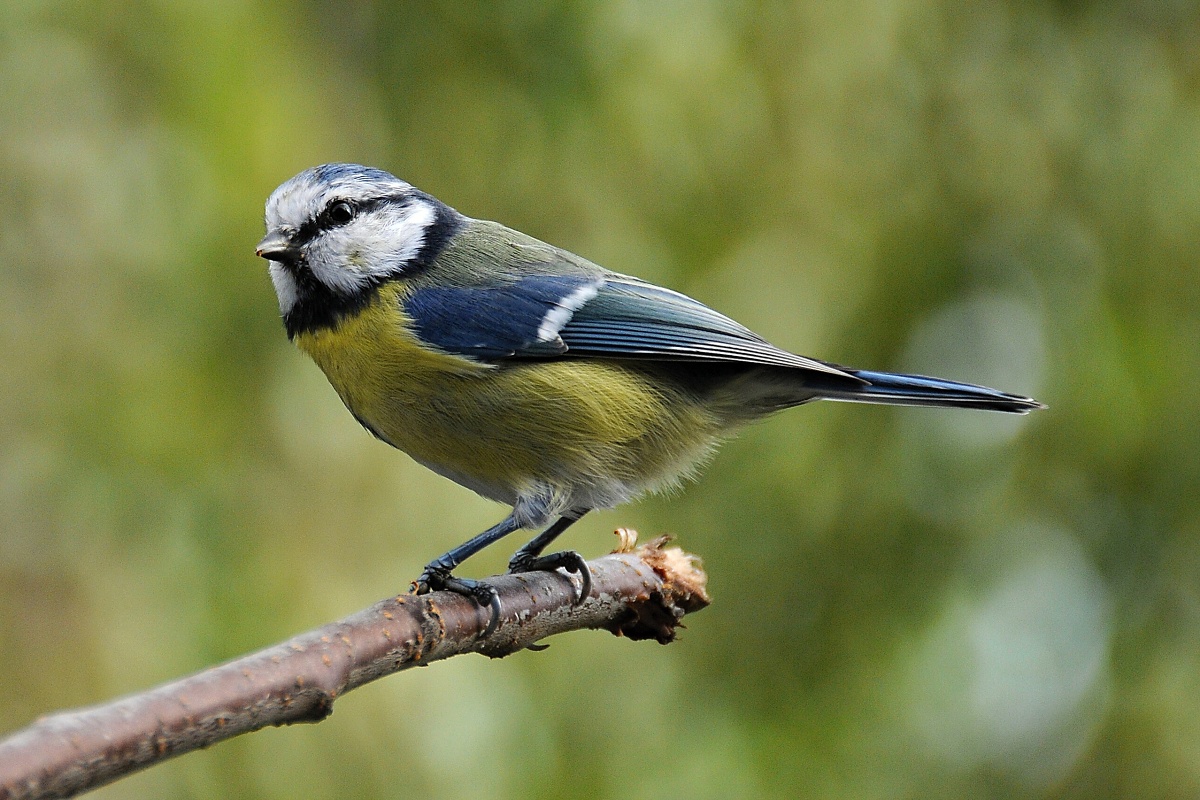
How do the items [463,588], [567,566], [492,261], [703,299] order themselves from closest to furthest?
[463,588] < [567,566] < [492,261] < [703,299]

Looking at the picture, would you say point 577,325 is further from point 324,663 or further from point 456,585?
point 324,663

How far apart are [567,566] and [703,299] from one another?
4.10 feet

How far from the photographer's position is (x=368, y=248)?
6.13 feet

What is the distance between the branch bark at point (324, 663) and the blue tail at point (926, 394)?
41 centimetres

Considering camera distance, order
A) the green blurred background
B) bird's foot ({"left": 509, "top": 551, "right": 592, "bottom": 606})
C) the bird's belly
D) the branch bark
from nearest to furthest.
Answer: the branch bark
bird's foot ({"left": 509, "top": 551, "right": 592, "bottom": 606})
the bird's belly
the green blurred background

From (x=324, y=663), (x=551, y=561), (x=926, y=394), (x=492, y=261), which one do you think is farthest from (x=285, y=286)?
(x=926, y=394)

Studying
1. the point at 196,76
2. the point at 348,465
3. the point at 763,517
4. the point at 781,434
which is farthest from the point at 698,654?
the point at 196,76

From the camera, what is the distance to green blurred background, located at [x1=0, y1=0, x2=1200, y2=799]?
2459 mm

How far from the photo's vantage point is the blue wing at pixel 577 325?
1.81 meters

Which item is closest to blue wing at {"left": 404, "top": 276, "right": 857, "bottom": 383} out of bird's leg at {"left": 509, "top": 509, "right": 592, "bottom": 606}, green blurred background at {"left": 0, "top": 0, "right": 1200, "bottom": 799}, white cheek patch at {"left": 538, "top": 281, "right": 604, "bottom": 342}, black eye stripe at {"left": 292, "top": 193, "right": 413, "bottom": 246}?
white cheek patch at {"left": 538, "top": 281, "right": 604, "bottom": 342}

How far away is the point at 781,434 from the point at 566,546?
0.59 m

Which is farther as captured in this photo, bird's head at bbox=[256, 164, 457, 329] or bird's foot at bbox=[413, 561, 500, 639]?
bird's head at bbox=[256, 164, 457, 329]

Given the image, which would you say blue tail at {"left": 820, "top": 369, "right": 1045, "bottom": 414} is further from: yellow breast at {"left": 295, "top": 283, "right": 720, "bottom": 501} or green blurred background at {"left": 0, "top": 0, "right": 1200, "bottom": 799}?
green blurred background at {"left": 0, "top": 0, "right": 1200, "bottom": 799}

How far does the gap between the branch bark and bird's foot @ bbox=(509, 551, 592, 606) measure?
0.01 meters
